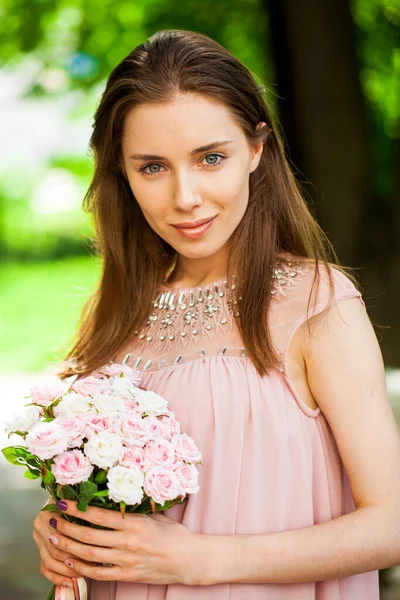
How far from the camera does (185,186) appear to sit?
2512 millimetres

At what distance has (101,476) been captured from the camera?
7.32 feet

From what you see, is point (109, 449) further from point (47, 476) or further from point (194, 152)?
point (194, 152)

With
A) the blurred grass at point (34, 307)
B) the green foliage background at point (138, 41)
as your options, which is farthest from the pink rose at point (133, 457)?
the blurred grass at point (34, 307)

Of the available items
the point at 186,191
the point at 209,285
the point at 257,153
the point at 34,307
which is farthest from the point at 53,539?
the point at 34,307

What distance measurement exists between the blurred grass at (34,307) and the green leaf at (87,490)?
36.5ft

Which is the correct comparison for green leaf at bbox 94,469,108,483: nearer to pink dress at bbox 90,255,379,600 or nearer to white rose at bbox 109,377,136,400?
white rose at bbox 109,377,136,400

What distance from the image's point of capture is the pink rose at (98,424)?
2277 millimetres

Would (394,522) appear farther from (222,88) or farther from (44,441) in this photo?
(222,88)

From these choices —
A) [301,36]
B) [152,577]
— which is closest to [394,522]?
[152,577]

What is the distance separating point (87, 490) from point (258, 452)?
487 millimetres

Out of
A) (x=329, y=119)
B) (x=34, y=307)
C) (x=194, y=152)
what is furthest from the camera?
(x=34, y=307)

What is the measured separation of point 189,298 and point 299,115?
3.24m

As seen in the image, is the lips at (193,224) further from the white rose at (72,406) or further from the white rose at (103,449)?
the white rose at (103,449)

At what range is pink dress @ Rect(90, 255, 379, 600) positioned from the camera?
2.43 m
